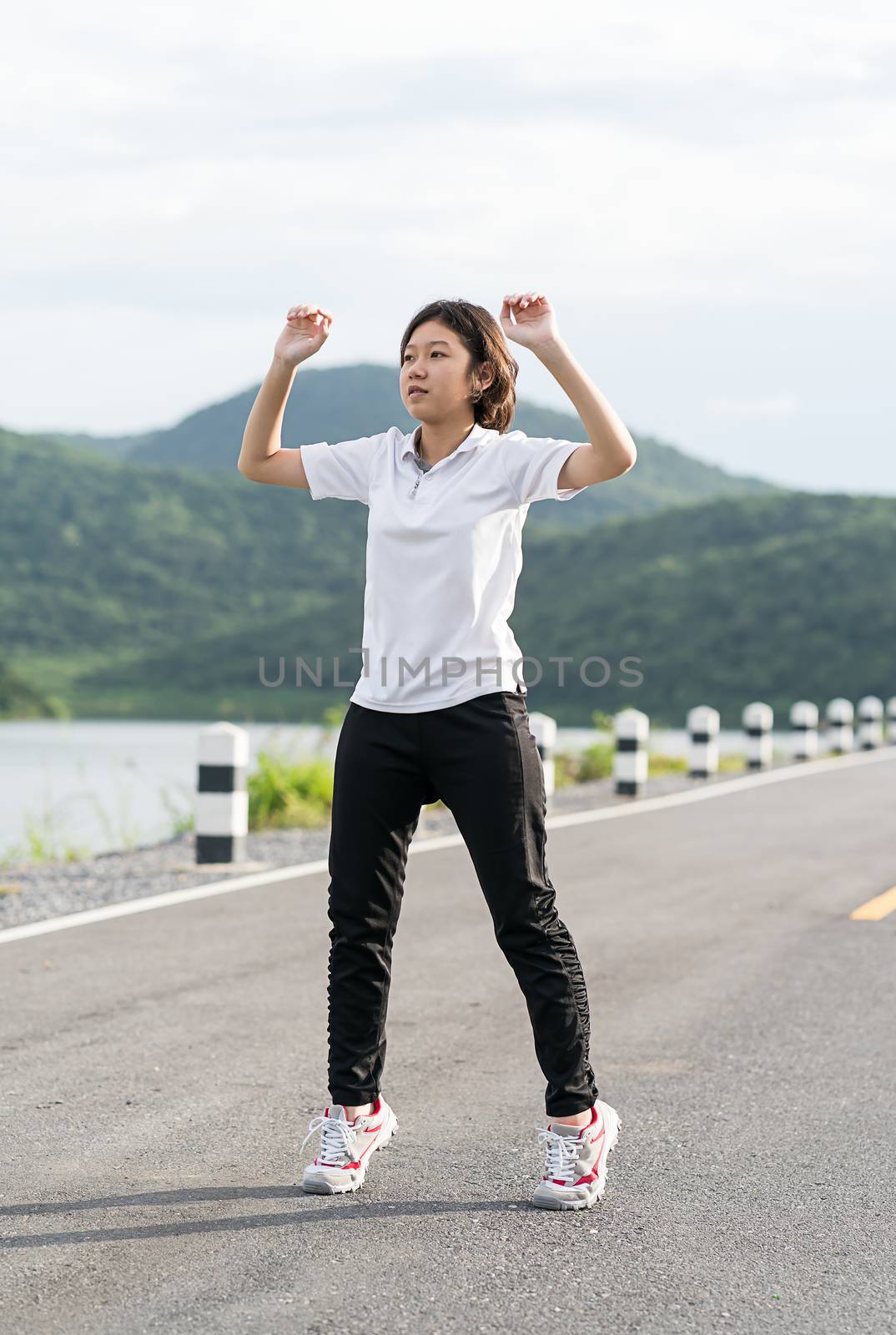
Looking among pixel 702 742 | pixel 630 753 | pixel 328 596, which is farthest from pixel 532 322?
pixel 328 596

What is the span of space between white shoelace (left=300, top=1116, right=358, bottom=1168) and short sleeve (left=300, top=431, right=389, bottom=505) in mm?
1421

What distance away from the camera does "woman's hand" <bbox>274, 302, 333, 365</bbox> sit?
3.95m

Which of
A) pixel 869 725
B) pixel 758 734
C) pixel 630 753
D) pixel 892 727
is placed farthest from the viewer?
pixel 892 727

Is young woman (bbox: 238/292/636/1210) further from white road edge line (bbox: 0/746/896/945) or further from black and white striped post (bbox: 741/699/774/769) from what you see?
black and white striped post (bbox: 741/699/774/769)

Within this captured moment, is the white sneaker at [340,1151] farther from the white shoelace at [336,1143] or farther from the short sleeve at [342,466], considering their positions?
the short sleeve at [342,466]

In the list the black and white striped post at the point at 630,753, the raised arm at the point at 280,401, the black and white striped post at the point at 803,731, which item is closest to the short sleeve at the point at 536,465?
the raised arm at the point at 280,401

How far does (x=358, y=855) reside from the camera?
3.76 meters

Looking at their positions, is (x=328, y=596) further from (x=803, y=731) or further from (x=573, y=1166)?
(x=573, y=1166)

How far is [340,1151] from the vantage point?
3.76m

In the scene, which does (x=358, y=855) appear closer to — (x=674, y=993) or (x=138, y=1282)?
(x=138, y=1282)

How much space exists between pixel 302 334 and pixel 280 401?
0.17m

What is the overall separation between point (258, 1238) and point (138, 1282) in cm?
32

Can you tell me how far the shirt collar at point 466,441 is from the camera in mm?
3793

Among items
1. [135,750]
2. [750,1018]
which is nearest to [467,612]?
[750,1018]
